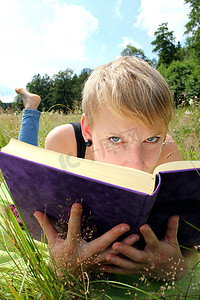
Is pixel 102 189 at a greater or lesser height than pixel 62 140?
lesser

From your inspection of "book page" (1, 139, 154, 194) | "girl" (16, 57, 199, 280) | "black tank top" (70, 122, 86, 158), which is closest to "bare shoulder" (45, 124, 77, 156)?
"black tank top" (70, 122, 86, 158)

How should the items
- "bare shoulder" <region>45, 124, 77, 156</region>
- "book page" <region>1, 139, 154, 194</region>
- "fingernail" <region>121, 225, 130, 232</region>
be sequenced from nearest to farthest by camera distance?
1. "book page" <region>1, 139, 154, 194</region>
2. "fingernail" <region>121, 225, 130, 232</region>
3. "bare shoulder" <region>45, 124, 77, 156</region>

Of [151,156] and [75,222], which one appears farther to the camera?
[151,156]

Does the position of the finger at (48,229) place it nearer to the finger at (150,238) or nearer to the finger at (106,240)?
the finger at (106,240)

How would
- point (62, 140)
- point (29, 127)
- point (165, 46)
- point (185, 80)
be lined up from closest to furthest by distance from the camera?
point (62, 140) → point (29, 127) → point (185, 80) → point (165, 46)

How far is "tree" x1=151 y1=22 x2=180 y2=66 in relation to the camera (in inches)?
1704

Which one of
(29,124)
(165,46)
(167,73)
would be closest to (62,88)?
(165,46)

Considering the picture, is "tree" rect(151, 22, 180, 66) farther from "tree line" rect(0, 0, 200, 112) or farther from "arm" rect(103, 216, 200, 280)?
"arm" rect(103, 216, 200, 280)

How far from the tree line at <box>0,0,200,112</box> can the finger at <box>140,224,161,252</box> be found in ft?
30.9

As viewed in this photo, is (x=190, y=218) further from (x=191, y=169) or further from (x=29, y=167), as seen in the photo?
(x=29, y=167)

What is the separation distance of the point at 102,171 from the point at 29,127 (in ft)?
7.80

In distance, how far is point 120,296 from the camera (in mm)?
977

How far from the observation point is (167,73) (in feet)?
73.6

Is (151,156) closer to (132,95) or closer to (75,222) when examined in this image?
(132,95)
